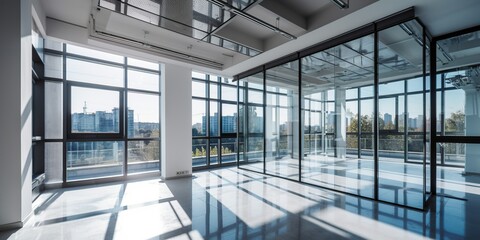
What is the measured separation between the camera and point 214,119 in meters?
8.34

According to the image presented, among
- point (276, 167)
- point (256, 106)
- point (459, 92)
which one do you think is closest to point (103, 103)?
point (256, 106)

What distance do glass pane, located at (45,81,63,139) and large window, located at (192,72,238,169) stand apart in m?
3.68

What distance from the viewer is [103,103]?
6.09m

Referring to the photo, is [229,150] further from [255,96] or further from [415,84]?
[415,84]

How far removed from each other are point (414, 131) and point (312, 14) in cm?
320

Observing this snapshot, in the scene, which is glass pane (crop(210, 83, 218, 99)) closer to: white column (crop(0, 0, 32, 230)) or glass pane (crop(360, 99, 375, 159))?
glass pane (crop(360, 99, 375, 159))

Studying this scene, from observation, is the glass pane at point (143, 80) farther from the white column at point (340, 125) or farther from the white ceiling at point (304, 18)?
the white column at point (340, 125)

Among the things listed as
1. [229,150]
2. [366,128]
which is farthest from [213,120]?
[366,128]

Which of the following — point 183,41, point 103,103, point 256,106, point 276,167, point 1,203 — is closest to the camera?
point 1,203

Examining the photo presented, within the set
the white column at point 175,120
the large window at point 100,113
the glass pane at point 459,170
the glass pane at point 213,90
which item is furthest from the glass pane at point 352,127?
the large window at point 100,113

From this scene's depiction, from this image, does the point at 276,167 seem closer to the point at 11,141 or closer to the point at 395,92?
the point at 395,92

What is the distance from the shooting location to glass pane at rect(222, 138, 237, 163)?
8625mm

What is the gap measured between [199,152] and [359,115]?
17.5 ft

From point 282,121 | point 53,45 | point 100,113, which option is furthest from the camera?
point 282,121
